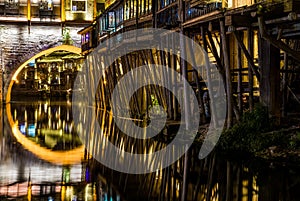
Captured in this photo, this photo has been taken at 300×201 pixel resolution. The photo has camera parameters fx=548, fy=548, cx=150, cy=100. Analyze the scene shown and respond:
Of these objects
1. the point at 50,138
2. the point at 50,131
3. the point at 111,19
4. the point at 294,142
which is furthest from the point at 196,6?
the point at 111,19

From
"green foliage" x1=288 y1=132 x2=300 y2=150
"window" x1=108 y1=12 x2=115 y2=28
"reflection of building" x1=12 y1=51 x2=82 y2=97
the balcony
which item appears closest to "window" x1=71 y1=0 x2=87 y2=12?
"window" x1=108 y1=12 x2=115 y2=28

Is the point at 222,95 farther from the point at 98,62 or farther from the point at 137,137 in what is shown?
the point at 98,62

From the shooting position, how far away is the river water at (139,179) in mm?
8938

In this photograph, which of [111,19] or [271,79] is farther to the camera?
[111,19]

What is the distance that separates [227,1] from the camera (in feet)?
62.0

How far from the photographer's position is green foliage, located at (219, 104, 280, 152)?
13.7 metres

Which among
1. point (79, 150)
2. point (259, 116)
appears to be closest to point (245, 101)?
point (259, 116)

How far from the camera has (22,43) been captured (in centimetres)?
4106

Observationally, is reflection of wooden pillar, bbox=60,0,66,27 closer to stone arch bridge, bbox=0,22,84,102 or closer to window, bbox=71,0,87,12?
stone arch bridge, bbox=0,22,84,102

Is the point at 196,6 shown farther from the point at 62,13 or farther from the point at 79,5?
the point at 79,5

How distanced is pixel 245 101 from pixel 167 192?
11.3m

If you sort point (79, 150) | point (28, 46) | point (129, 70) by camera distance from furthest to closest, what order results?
point (28, 46) → point (129, 70) → point (79, 150)

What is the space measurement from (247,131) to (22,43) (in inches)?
1185

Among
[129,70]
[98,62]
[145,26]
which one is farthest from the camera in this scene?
[98,62]
